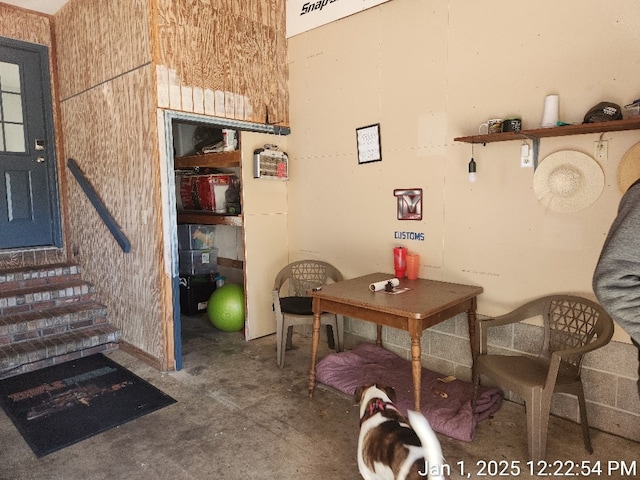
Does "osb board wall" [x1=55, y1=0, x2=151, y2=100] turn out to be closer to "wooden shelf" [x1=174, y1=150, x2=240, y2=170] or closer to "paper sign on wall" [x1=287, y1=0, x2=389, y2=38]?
"wooden shelf" [x1=174, y1=150, x2=240, y2=170]

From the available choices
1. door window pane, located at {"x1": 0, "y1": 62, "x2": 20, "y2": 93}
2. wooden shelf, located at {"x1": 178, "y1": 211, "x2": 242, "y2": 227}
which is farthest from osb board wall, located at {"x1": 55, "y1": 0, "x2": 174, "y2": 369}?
wooden shelf, located at {"x1": 178, "y1": 211, "x2": 242, "y2": 227}

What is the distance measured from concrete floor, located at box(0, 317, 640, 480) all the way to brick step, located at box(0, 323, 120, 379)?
2.49ft

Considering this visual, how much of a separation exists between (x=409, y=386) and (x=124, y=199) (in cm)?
289

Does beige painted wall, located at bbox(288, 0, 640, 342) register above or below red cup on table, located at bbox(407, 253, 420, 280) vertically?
above

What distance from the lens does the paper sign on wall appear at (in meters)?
3.62

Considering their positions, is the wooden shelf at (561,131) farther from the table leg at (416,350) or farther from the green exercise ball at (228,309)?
the green exercise ball at (228,309)

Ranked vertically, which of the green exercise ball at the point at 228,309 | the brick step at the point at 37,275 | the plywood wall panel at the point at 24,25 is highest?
the plywood wall panel at the point at 24,25

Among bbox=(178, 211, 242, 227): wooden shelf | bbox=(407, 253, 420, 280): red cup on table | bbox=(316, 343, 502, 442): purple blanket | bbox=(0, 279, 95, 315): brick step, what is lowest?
bbox=(316, 343, 502, 442): purple blanket

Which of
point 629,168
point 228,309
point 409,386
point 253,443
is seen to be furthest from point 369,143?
point 253,443

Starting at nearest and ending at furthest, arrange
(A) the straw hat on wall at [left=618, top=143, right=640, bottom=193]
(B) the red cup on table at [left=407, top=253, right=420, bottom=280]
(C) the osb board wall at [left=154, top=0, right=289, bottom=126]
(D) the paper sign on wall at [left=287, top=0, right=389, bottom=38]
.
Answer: (A) the straw hat on wall at [left=618, top=143, right=640, bottom=193] < (B) the red cup on table at [left=407, top=253, right=420, bottom=280] < (C) the osb board wall at [left=154, top=0, right=289, bottom=126] < (D) the paper sign on wall at [left=287, top=0, right=389, bottom=38]

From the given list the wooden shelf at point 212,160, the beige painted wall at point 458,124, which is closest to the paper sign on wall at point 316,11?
the beige painted wall at point 458,124

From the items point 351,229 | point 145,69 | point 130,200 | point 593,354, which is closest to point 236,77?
point 145,69

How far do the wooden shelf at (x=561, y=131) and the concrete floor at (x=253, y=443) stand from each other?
5.84 ft

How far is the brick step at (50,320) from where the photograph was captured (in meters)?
3.76
